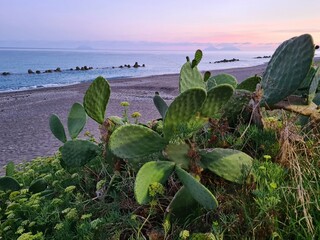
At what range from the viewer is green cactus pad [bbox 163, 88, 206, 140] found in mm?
2074

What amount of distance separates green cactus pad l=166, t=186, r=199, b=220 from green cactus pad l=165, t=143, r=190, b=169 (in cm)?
18

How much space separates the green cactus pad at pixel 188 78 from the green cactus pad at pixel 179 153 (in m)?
0.42

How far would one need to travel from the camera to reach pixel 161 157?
2.44 metres

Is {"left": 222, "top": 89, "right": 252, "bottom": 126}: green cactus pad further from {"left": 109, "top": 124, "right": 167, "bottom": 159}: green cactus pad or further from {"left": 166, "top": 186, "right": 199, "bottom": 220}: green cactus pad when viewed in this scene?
{"left": 166, "top": 186, "right": 199, "bottom": 220}: green cactus pad

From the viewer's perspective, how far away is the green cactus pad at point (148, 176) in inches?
83.6

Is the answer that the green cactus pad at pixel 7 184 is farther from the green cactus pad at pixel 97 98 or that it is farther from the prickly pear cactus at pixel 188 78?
the prickly pear cactus at pixel 188 78

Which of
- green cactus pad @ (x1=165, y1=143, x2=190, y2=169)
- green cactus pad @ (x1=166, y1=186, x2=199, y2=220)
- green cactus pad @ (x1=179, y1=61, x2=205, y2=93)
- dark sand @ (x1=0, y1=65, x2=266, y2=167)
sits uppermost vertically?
green cactus pad @ (x1=179, y1=61, x2=205, y2=93)

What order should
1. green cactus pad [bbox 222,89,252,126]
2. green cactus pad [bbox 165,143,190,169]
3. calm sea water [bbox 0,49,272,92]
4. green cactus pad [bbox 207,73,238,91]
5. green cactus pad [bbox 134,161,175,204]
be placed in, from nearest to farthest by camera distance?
green cactus pad [bbox 134,161,175,204] → green cactus pad [bbox 165,143,190,169] → green cactus pad [bbox 222,89,252,126] → green cactus pad [bbox 207,73,238,91] → calm sea water [bbox 0,49,272,92]

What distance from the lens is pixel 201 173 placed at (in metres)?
2.51

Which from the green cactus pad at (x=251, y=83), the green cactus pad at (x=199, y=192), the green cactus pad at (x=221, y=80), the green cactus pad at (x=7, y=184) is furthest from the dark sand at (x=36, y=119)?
the green cactus pad at (x=199, y=192)

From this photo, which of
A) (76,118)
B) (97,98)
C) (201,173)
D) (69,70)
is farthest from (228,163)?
(69,70)

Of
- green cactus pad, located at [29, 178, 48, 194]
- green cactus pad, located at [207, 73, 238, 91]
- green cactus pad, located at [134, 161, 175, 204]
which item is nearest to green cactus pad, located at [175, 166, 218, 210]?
green cactus pad, located at [134, 161, 175, 204]

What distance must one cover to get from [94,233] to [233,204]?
83cm

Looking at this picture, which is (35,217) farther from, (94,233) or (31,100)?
(31,100)
